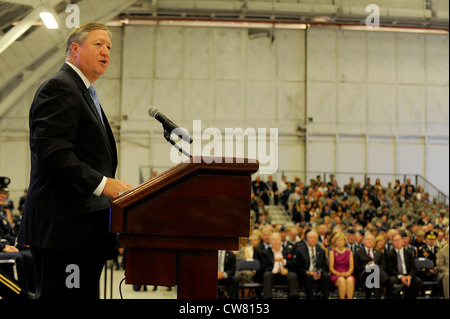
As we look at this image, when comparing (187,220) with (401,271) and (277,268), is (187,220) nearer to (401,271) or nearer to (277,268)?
(277,268)

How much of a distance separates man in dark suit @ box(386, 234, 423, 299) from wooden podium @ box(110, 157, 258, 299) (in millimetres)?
8752

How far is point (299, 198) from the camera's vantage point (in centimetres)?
2058

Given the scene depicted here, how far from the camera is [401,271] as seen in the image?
10336mm

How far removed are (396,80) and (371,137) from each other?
261 centimetres

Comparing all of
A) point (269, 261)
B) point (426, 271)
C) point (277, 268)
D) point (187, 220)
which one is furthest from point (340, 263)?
point (187, 220)

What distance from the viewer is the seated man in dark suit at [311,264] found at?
385 inches

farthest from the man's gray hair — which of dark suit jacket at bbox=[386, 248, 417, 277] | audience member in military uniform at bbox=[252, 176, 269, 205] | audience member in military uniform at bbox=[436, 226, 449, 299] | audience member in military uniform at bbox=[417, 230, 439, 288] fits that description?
audience member in military uniform at bbox=[252, 176, 269, 205]

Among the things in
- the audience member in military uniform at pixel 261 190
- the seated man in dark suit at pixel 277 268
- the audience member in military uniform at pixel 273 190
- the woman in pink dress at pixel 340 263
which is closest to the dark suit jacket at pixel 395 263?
the woman in pink dress at pixel 340 263

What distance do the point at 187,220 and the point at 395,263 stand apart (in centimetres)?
910

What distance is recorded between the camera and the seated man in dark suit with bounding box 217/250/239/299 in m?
9.36

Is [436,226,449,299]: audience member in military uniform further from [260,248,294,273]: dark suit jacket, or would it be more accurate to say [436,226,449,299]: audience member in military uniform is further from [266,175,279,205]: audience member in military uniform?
[266,175,279,205]: audience member in military uniform
